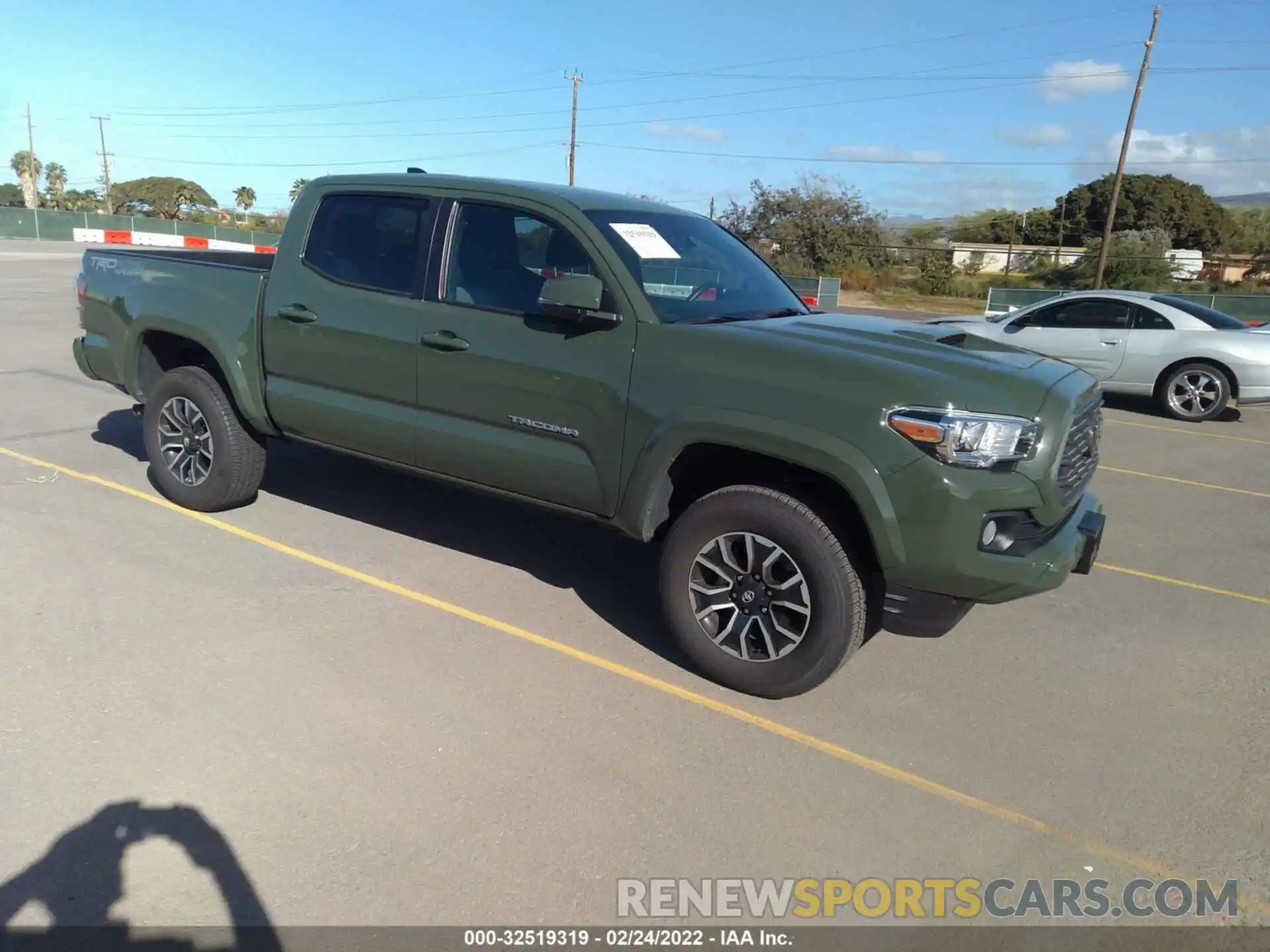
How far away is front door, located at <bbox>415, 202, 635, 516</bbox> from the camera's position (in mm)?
4145

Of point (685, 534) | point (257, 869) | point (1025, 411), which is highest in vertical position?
point (1025, 411)

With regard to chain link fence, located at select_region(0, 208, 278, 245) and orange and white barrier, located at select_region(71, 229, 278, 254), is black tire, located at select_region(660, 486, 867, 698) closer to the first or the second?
orange and white barrier, located at select_region(71, 229, 278, 254)

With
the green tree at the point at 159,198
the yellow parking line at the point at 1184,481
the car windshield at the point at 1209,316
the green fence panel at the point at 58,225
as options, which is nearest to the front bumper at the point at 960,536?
the yellow parking line at the point at 1184,481

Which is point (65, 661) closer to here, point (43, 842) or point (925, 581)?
point (43, 842)

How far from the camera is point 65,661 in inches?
153

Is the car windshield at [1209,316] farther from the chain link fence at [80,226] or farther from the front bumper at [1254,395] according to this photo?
the chain link fence at [80,226]

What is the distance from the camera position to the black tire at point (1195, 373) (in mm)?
11594

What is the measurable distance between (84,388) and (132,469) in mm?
3568

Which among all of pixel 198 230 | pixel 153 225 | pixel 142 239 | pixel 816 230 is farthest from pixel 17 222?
pixel 816 230

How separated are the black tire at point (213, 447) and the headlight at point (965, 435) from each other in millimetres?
3825

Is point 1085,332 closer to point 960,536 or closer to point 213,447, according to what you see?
point 960,536

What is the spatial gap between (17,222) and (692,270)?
203ft

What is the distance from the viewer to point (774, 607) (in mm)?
3846

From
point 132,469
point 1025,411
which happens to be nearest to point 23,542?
point 132,469
